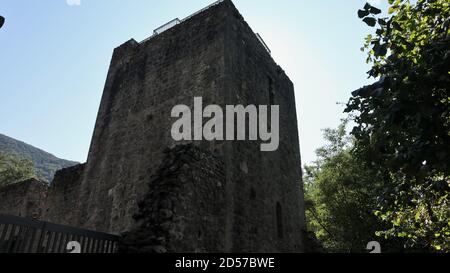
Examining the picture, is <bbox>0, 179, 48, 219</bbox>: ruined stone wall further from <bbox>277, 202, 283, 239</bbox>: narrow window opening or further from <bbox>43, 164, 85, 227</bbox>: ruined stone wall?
<bbox>277, 202, 283, 239</bbox>: narrow window opening

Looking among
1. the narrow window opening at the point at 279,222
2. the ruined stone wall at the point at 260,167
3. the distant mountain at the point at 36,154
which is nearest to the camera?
the ruined stone wall at the point at 260,167

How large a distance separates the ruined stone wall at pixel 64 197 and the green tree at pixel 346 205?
39.3 ft

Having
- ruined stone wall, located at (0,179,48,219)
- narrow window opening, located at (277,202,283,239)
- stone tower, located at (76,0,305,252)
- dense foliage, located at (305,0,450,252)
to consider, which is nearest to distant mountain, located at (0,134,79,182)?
ruined stone wall, located at (0,179,48,219)

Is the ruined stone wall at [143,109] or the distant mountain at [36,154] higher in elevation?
the distant mountain at [36,154]

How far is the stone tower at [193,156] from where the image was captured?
6.49 meters

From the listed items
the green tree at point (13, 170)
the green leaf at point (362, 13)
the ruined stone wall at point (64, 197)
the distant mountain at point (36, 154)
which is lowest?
the ruined stone wall at point (64, 197)

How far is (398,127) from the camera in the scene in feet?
15.2

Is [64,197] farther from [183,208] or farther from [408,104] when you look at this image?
[408,104]

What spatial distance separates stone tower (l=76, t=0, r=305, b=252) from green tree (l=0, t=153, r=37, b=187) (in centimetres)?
2158

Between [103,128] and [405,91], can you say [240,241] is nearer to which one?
[405,91]

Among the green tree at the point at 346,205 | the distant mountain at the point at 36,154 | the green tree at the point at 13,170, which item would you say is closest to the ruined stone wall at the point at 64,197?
the green tree at the point at 346,205

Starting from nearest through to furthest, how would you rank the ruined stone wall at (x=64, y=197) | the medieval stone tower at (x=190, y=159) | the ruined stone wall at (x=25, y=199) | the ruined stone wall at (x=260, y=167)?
the medieval stone tower at (x=190, y=159), the ruined stone wall at (x=260, y=167), the ruined stone wall at (x=64, y=197), the ruined stone wall at (x=25, y=199)

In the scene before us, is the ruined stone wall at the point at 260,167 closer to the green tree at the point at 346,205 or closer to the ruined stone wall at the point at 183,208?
the ruined stone wall at the point at 183,208
